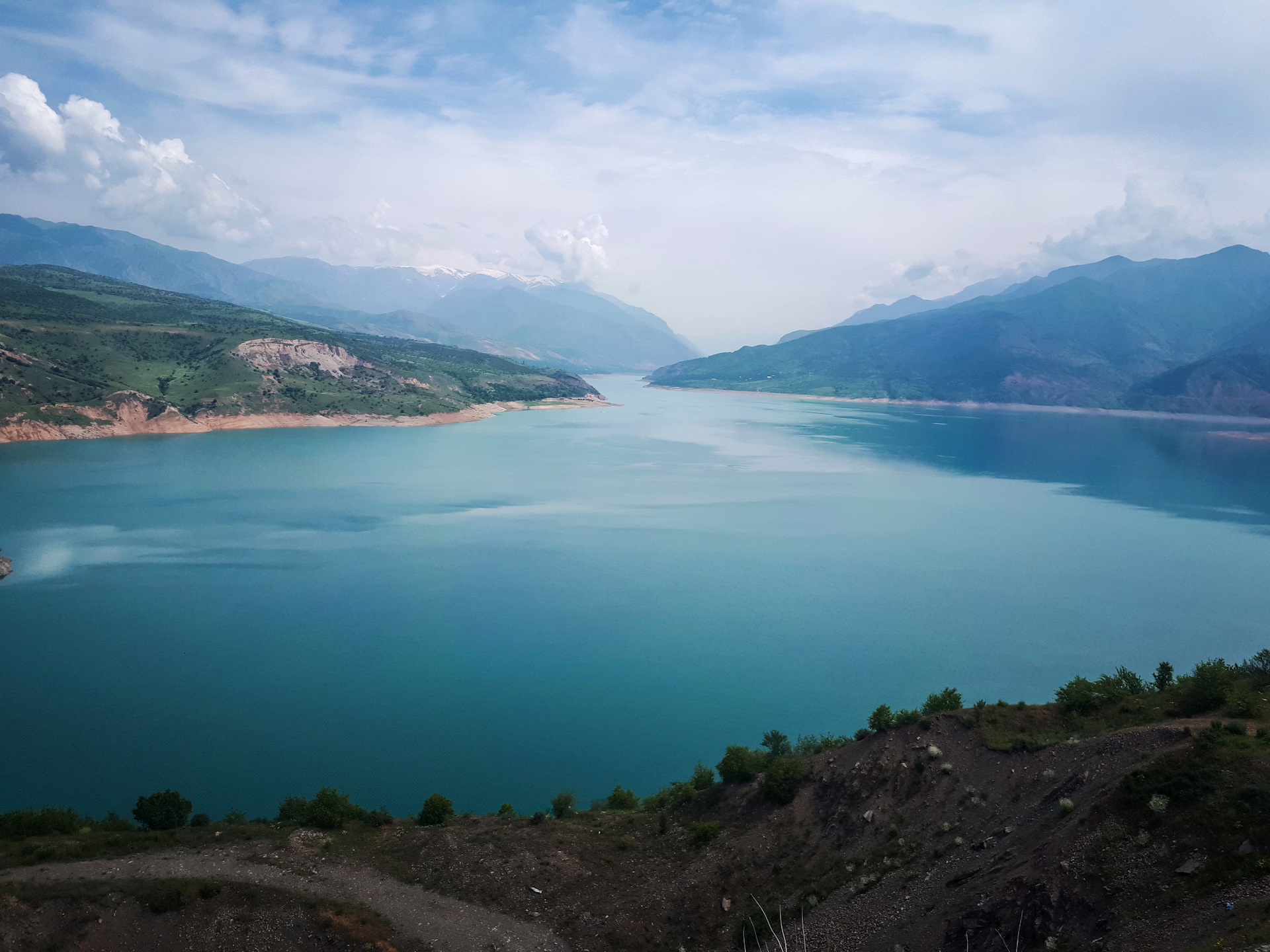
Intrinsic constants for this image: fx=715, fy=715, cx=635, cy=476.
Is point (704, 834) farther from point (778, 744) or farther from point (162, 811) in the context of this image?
point (162, 811)

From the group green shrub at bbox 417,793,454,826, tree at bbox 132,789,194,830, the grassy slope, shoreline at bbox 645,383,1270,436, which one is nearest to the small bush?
green shrub at bbox 417,793,454,826

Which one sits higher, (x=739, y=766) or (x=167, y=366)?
(x=167, y=366)

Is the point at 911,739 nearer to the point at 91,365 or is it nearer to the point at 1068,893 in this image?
the point at 1068,893

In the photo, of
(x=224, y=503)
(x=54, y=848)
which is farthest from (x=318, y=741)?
(x=224, y=503)

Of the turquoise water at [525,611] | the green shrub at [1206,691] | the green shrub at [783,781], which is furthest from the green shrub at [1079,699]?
the turquoise water at [525,611]

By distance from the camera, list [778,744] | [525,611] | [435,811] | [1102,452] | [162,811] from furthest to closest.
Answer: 1. [1102,452]
2. [525,611]
3. [778,744]
4. [435,811]
5. [162,811]

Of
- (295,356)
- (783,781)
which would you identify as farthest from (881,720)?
(295,356)
